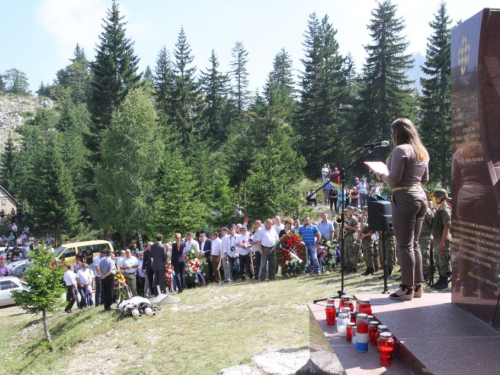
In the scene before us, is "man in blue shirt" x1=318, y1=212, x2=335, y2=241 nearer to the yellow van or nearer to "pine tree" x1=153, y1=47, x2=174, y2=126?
the yellow van

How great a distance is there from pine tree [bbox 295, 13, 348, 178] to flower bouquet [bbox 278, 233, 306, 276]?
94.7ft

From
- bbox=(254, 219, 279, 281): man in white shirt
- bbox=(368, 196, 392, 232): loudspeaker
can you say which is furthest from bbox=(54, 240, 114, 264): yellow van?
bbox=(368, 196, 392, 232): loudspeaker

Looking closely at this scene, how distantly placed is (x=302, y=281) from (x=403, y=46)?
120 feet

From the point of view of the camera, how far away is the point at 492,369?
344 centimetres

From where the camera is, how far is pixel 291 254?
13695 millimetres

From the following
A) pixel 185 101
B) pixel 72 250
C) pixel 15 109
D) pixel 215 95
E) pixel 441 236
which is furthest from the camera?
pixel 15 109

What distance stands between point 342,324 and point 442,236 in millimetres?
4583

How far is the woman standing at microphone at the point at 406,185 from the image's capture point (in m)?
4.69

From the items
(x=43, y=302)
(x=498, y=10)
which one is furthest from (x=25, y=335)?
(x=498, y=10)

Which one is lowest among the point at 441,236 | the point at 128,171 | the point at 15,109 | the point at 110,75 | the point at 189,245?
the point at 189,245

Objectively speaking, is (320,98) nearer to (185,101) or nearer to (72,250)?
(185,101)

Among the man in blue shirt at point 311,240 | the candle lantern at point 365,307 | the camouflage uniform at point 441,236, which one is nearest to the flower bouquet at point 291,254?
the man in blue shirt at point 311,240

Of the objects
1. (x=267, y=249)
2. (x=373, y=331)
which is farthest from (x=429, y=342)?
(x=267, y=249)

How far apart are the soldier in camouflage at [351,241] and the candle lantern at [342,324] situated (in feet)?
24.5
